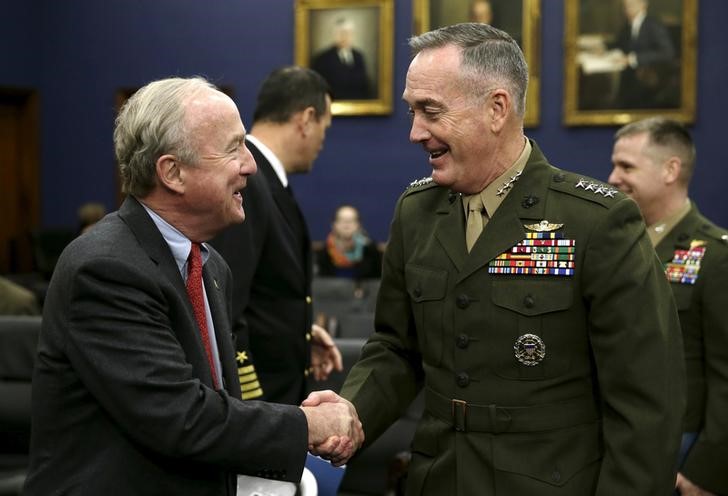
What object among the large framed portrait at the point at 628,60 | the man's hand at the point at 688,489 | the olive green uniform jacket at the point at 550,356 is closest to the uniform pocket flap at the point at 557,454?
the olive green uniform jacket at the point at 550,356

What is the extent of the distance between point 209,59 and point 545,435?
10076 millimetres

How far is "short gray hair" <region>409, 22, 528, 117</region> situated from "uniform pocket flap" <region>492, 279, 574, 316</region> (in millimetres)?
409

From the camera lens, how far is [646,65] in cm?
980

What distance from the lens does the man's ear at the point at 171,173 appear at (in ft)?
6.86

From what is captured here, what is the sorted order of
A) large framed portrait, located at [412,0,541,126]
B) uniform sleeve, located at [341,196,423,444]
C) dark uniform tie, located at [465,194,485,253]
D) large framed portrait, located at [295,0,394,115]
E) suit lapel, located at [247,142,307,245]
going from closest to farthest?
dark uniform tie, located at [465,194,485,253] < uniform sleeve, located at [341,196,423,444] < suit lapel, located at [247,142,307,245] < large framed portrait, located at [412,0,541,126] < large framed portrait, located at [295,0,394,115]

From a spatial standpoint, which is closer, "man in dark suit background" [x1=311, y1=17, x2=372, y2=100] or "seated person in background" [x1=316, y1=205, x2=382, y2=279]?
"seated person in background" [x1=316, y1=205, x2=382, y2=279]

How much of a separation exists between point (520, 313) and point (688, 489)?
136 centimetres

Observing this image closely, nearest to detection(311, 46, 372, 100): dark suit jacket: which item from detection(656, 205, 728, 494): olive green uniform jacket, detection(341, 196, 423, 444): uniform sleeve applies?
detection(656, 205, 728, 494): olive green uniform jacket

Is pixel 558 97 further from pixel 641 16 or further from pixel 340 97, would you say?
pixel 340 97

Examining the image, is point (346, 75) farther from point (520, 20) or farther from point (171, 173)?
point (171, 173)

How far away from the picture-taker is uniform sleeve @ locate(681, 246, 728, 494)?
3.10 metres

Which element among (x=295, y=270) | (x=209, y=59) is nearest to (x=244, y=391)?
(x=295, y=270)

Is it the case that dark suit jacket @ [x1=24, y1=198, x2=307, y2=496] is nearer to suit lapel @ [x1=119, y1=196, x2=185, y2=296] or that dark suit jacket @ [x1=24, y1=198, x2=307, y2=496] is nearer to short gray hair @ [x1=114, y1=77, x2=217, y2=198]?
suit lapel @ [x1=119, y1=196, x2=185, y2=296]

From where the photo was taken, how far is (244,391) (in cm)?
327
